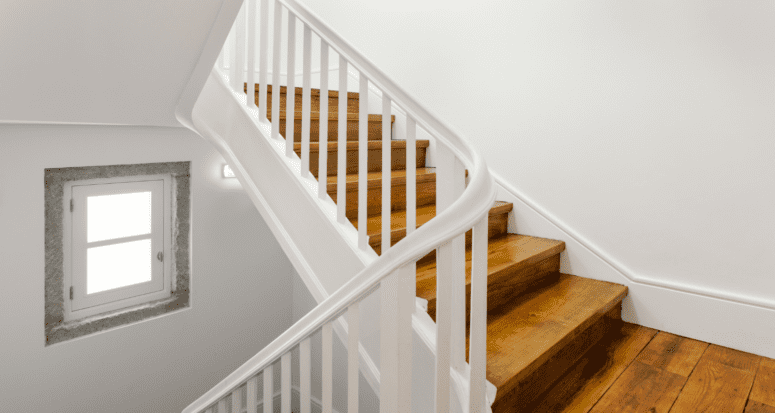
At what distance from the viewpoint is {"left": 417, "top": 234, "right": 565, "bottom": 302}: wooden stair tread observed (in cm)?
171

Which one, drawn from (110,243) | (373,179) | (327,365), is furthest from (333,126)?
(110,243)

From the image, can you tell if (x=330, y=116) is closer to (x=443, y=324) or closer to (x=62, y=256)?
(x=443, y=324)

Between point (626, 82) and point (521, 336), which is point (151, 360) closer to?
point (521, 336)

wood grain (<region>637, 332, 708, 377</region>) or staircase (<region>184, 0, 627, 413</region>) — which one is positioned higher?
staircase (<region>184, 0, 627, 413</region>)

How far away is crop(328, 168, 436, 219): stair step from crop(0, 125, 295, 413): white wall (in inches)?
71.6

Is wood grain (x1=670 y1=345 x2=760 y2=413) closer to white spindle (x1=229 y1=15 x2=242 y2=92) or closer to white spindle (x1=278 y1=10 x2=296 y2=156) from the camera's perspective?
white spindle (x1=278 y1=10 x2=296 y2=156)

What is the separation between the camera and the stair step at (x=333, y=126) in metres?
2.31

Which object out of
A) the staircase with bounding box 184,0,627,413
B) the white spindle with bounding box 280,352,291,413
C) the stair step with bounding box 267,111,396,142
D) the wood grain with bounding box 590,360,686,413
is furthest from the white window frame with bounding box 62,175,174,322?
the wood grain with bounding box 590,360,686,413

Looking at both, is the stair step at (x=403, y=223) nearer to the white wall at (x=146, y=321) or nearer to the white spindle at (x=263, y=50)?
the white spindle at (x=263, y=50)

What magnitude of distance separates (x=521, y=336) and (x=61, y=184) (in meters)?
2.93

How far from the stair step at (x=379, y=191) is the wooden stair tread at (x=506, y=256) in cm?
36

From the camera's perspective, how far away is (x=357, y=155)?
2.43 metres

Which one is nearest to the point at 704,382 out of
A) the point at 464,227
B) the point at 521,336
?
the point at 521,336

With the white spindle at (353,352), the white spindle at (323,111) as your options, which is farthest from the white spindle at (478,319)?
the white spindle at (323,111)
